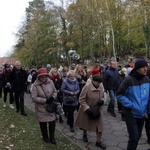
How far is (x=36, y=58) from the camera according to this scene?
143ft

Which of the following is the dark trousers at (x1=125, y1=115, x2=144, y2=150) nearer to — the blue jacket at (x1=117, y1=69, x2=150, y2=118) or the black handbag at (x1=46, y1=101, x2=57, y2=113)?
the blue jacket at (x1=117, y1=69, x2=150, y2=118)

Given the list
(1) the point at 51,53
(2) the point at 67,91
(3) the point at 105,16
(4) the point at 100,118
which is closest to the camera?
(4) the point at 100,118

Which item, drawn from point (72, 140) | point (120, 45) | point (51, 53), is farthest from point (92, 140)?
point (120, 45)

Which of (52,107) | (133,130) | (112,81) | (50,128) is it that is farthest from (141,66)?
(112,81)

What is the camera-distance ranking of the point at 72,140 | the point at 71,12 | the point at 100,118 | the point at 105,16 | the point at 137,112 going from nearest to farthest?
the point at 137,112 → the point at 100,118 → the point at 72,140 → the point at 71,12 → the point at 105,16

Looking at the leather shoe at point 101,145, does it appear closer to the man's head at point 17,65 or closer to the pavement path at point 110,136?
the pavement path at point 110,136

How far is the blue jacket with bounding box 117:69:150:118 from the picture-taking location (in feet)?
14.4

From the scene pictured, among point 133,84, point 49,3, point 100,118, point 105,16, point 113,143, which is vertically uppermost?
point 49,3

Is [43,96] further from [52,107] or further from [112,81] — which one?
[112,81]

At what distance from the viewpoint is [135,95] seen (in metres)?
4.38

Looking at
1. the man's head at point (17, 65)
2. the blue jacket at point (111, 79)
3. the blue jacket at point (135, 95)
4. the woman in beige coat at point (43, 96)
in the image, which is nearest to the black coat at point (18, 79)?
the man's head at point (17, 65)

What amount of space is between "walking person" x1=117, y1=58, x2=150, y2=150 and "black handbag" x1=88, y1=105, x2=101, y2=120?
141 centimetres

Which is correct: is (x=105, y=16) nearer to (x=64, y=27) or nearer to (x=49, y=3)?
(x=64, y=27)

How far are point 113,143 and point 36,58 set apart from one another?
3812cm
